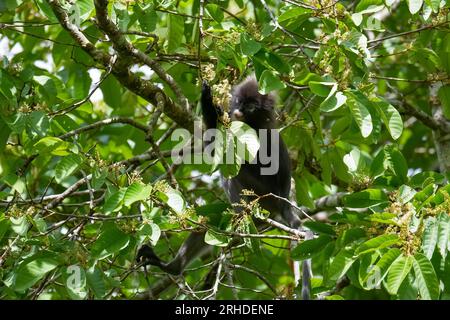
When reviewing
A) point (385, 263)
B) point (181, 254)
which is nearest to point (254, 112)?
point (181, 254)

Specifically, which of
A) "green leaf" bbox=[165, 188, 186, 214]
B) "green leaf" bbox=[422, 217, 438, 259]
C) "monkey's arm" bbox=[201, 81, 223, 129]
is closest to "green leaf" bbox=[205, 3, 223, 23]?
"monkey's arm" bbox=[201, 81, 223, 129]

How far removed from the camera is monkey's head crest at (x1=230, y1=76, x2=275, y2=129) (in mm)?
5191

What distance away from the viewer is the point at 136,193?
10.2ft

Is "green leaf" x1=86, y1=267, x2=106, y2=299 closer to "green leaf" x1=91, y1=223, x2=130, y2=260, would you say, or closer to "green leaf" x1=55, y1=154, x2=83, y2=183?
"green leaf" x1=91, y1=223, x2=130, y2=260

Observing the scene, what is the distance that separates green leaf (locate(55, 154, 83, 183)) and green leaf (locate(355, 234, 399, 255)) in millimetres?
1328

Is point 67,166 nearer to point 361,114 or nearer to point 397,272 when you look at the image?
point 361,114

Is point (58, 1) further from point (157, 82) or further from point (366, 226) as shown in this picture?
point (366, 226)

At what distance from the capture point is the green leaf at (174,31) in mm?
4238

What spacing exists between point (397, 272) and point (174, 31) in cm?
212

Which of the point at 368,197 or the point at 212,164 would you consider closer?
the point at 368,197

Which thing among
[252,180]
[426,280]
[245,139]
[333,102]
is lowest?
[426,280]

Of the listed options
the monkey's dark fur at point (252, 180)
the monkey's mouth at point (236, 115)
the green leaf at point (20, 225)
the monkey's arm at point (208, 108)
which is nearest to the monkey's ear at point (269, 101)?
the monkey's dark fur at point (252, 180)

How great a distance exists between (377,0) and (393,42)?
2310 mm
